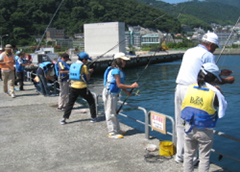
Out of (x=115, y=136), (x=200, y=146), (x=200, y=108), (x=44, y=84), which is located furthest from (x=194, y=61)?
(x=44, y=84)

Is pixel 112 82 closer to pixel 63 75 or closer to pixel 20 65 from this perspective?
pixel 63 75

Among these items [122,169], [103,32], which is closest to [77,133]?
[122,169]

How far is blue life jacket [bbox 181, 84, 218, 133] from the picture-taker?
315 centimetres

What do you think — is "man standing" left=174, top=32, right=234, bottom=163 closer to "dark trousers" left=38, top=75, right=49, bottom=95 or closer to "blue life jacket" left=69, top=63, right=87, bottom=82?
"blue life jacket" left=69, top=63, right=87, bottom=82

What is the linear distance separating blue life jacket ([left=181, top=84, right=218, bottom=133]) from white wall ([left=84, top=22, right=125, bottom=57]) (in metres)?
60.1

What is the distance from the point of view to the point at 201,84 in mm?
3230

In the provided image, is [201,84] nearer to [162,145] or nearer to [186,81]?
[186,81]

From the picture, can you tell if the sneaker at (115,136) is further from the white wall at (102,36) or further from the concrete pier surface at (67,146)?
the white wall at (102,36)

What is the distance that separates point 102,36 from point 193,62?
61.6 m

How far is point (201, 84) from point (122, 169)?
198 cm

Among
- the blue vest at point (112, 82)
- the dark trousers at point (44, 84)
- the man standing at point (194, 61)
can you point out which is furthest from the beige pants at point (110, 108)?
the dark trousers at point (44, 84)

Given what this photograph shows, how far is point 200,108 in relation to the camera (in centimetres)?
319

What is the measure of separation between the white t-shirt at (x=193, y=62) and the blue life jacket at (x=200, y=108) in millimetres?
655

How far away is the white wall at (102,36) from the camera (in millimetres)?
63094
